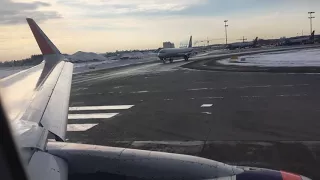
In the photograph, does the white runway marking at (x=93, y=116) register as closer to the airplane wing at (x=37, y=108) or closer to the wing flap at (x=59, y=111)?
the airplane wing at (x=37, y=108)

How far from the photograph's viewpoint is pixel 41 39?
10.4m

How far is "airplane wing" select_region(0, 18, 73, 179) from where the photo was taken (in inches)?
126

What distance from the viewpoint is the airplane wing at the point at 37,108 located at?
10.5ft

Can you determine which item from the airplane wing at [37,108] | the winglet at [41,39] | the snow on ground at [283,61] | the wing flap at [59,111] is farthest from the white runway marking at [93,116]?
the snow on ground at [283,61]

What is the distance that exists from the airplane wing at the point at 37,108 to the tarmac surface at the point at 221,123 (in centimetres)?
182

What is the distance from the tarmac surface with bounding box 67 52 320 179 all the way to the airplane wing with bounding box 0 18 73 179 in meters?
1.82

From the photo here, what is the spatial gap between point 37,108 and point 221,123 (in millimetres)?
5531

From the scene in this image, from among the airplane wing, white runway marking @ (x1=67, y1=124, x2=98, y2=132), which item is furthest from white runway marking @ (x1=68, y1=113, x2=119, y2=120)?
the airplane wing

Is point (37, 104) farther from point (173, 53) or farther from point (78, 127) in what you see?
point (173, 53)

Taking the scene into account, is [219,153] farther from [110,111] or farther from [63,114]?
[110,111]

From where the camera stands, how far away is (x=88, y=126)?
10070 millimetres

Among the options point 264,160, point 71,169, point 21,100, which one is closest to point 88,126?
point 21,100

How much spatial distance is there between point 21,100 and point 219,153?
12.4ft

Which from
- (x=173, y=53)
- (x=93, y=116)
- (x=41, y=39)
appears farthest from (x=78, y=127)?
(x=173, y=53)
